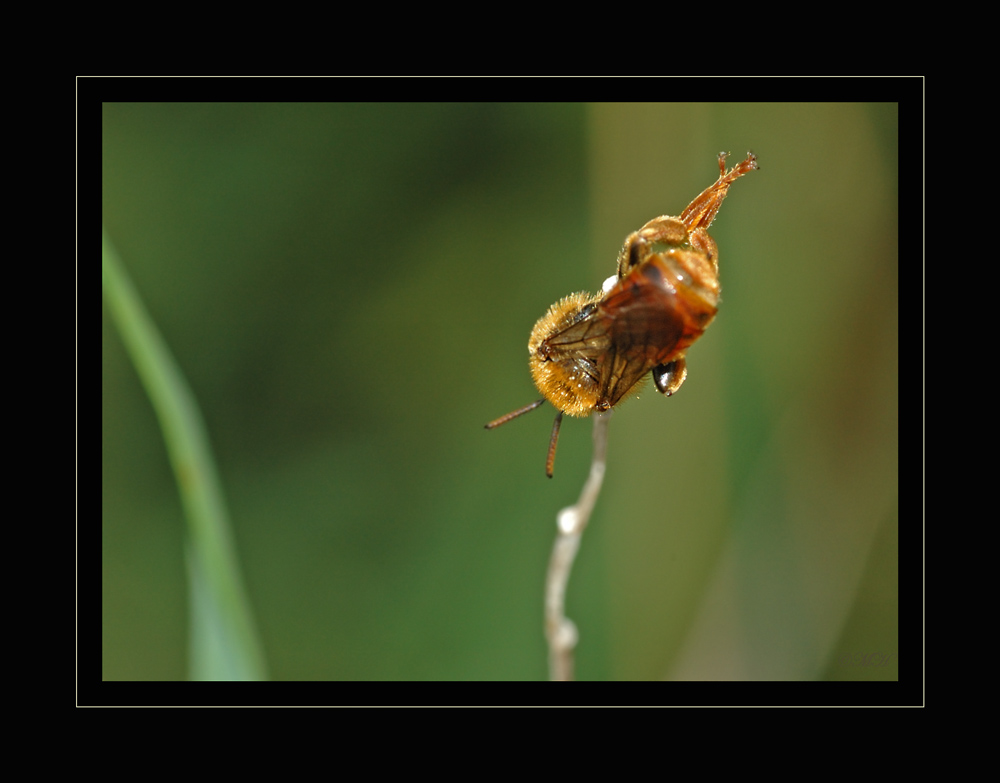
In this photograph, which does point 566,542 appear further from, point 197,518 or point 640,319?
point 197,518

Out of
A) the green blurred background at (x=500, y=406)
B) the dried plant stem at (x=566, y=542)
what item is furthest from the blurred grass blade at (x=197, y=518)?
the green blurred background at (x=500, y=406)

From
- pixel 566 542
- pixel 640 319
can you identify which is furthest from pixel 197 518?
pixel 640 319

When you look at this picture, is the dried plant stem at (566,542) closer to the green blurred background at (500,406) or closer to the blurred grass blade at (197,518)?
the blurred grass blade at (197,518)

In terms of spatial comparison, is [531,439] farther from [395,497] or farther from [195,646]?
[195,646]

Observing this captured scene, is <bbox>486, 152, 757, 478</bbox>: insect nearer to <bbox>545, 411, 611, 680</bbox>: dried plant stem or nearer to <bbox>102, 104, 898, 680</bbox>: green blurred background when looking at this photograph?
<bbox>545, 411, 611, 680</bbox>: dried plant stem

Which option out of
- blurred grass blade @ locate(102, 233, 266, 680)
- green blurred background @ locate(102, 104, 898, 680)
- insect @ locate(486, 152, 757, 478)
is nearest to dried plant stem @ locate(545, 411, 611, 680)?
insect @ locate(486, 152, 757, 478)
